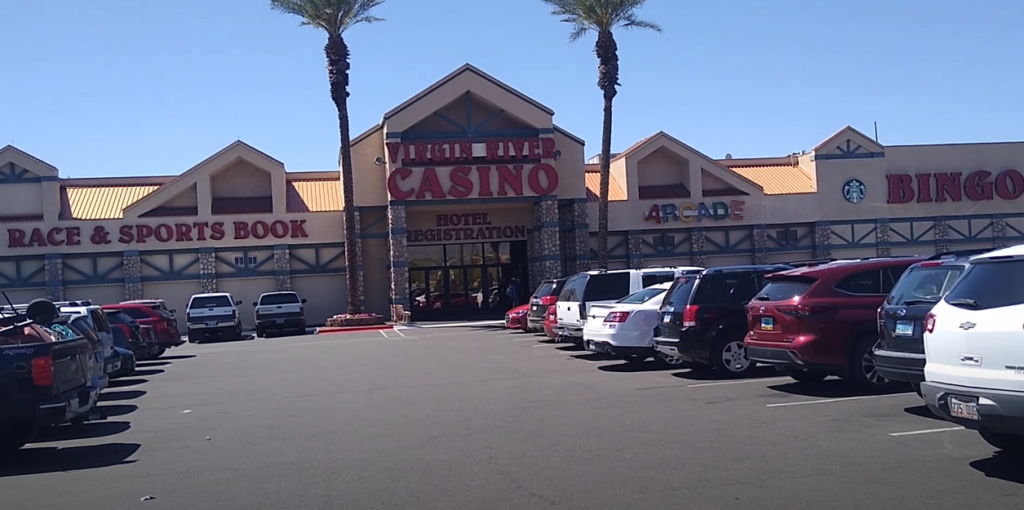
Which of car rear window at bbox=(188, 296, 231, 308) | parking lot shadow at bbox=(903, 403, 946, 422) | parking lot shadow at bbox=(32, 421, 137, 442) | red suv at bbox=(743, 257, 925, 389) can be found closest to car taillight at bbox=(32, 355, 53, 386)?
parking lot shadow at bbox=(32, 421, 137, 442)

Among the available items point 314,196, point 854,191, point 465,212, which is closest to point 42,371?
point 465,212

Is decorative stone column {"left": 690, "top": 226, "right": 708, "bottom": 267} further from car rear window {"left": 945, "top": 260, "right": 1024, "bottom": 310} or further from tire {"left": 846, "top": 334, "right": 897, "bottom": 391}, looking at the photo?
car rear window {"left": 945, "top": 260, "right": 1024, "bottom": 310}

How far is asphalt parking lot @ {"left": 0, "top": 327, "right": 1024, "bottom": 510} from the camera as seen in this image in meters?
Answer: 7.90

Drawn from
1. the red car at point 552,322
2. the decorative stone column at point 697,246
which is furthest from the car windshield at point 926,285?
the decorative stone column at point 697,246

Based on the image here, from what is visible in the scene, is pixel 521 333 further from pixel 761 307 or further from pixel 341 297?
pixel 761 307

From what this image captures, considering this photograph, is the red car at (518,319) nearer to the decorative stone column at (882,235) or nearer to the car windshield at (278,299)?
the car windshield at (278,299)

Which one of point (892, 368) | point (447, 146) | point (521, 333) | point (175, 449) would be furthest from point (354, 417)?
point (447, 146)

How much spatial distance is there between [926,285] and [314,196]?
34.0 m

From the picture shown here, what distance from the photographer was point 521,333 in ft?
95.7

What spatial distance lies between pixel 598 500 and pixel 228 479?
12.2 ft

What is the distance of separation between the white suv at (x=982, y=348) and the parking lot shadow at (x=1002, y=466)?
45 centimetres

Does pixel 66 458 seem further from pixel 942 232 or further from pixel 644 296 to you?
pixel 942 232

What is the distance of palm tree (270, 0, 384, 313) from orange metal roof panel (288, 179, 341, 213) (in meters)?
3.52

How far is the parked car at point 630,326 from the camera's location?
16.7 meters
